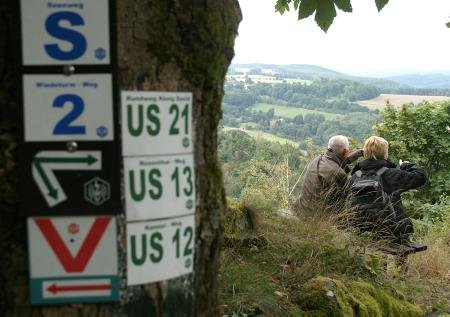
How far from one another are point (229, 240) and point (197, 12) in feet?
9.72

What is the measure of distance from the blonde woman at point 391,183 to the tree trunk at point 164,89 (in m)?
4.19

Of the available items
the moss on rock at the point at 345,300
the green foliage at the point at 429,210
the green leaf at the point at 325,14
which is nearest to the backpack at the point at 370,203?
the moss on rock at the point at 345,300

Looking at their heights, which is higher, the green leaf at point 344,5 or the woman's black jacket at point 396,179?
the green leaf at point 344,5

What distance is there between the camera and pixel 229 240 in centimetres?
428

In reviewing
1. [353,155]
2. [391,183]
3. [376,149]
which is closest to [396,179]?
[391,183]

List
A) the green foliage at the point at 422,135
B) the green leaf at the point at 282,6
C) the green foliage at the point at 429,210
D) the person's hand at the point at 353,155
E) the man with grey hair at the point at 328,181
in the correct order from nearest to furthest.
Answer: the green leaf at the point at 282,6 < the man with grey hair at the point at 328,181 < the person's hand at the point at 353,155 < the green foliage at the point at 429,210 < the green foliage at the point at 422,135

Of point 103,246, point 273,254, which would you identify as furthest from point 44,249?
point 273,254

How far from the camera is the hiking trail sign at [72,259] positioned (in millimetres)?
1357

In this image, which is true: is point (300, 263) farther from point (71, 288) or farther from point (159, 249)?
point (71, 288)

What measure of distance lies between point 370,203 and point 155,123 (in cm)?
451

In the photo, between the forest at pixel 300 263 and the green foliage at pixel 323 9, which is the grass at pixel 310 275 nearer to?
the forest at pixel 300 263

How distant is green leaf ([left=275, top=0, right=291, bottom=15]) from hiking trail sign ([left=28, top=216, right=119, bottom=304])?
3020mm

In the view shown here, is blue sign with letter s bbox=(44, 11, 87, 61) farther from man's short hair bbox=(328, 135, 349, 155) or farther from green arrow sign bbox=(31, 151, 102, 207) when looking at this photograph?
man's short hair bbox=(328, 135, 349, 155)

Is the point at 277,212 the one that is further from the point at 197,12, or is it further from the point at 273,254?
the point at 197,12
